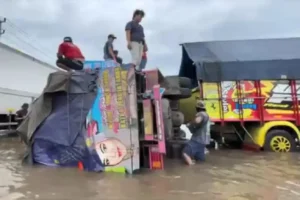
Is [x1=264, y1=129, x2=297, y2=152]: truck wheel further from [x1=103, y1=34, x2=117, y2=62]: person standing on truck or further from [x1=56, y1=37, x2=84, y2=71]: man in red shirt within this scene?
[x1=56, y1=37, x2=84, y2=71]: man in red shirt

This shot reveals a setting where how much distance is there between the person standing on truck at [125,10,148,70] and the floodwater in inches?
106

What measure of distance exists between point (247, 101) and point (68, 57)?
5077 mm

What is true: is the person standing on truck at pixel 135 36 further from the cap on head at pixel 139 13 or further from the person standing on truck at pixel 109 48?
the person standing on truck at pixel 109 48

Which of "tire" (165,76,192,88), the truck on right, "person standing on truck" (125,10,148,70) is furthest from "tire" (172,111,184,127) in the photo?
"person standing on truck" (125,10,148,70)

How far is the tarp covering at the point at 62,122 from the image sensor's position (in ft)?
26.6

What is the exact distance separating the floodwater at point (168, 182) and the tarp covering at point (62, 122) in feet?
1.21

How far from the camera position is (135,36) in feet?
31.3

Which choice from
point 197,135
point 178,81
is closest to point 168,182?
point 197,135

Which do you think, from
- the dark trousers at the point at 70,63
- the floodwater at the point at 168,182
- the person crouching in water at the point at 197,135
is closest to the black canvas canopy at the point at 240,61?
the person crouching in water at the point at 197,135

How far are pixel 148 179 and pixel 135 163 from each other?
64 centimetres

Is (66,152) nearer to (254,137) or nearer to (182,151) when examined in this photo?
(182,151)

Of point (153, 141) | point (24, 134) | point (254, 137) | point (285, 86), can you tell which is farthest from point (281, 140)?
point (24, 134)

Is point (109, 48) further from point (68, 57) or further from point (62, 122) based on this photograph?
point (62, 122)

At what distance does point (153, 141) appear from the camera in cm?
780
